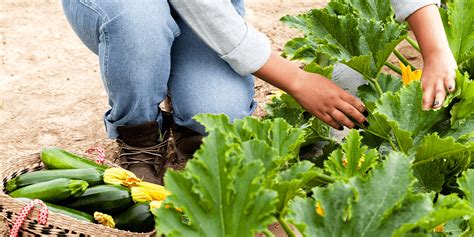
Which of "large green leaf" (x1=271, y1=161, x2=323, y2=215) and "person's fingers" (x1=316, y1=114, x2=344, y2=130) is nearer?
"large green leaf" (x1=271, y1=161, x2=323, y2=215)

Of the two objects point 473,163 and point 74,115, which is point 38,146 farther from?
point 473,163

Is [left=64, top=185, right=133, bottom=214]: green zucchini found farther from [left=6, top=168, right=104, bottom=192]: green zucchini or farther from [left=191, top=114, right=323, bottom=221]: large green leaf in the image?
[left=191, top=114, right=323, bottom=221]: large green leaf

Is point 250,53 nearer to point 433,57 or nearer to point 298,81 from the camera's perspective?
point 298,81

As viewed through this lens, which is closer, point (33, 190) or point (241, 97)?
point (33, 190)

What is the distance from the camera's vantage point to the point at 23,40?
163 inches

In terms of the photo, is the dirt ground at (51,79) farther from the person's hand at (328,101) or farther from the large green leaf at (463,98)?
the large green leaf at (463,98)

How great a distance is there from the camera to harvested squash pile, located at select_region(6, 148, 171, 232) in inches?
92.4

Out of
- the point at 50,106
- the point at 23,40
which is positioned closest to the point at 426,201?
the point at 50,106

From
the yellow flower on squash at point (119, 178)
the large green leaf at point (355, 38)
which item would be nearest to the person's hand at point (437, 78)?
the large green leaf at point (355, 38)

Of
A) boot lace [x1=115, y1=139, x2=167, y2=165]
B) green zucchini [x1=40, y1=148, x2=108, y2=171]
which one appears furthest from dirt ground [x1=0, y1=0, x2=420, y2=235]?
boot lace [x1=115, y1=139, x2=167, y2=165]

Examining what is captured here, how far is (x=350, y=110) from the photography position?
2.24 m

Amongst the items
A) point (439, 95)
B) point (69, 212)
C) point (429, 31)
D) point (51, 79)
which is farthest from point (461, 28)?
point (51, 79)

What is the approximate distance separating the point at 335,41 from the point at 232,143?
2.91 feet

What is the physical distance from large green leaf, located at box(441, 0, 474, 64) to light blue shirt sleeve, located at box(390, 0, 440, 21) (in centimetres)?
10
